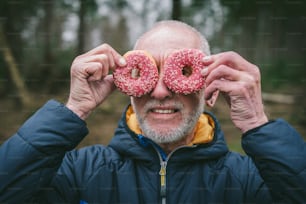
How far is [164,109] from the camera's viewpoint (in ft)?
5.42

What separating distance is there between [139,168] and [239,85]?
1.91 ft

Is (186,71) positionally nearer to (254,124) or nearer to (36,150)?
(254,124)

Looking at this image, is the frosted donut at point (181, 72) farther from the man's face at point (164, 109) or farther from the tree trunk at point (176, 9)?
the tree trunk at point (176, 9)

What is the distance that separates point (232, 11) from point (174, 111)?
279 centimetres

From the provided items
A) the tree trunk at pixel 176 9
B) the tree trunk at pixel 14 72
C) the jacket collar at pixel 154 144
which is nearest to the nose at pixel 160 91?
the jacket collar at pixel 154 144

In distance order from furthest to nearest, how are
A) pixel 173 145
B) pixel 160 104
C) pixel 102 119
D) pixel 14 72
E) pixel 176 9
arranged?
pixel 102 119 < pixel 14 72 < pixel 176 9 < pixel 173 145 < pixel 160 104

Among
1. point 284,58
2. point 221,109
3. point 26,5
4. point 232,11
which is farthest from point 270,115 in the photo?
point 26,5

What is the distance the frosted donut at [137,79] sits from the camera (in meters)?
1.57

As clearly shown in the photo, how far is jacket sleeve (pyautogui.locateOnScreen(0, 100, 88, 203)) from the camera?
56.6 inches

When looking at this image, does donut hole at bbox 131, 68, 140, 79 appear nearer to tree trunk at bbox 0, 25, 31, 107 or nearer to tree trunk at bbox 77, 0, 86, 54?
tree trunk at bbox 77, 0, 86, 54

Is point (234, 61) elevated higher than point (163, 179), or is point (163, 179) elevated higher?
point (234, 61)

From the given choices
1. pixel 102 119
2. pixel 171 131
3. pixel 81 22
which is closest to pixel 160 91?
pixel 171 131

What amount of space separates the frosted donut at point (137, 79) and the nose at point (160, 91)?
0.07 feet

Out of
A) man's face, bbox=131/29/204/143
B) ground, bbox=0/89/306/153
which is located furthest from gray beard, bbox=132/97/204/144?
ground, bbox=0/89/306/153
